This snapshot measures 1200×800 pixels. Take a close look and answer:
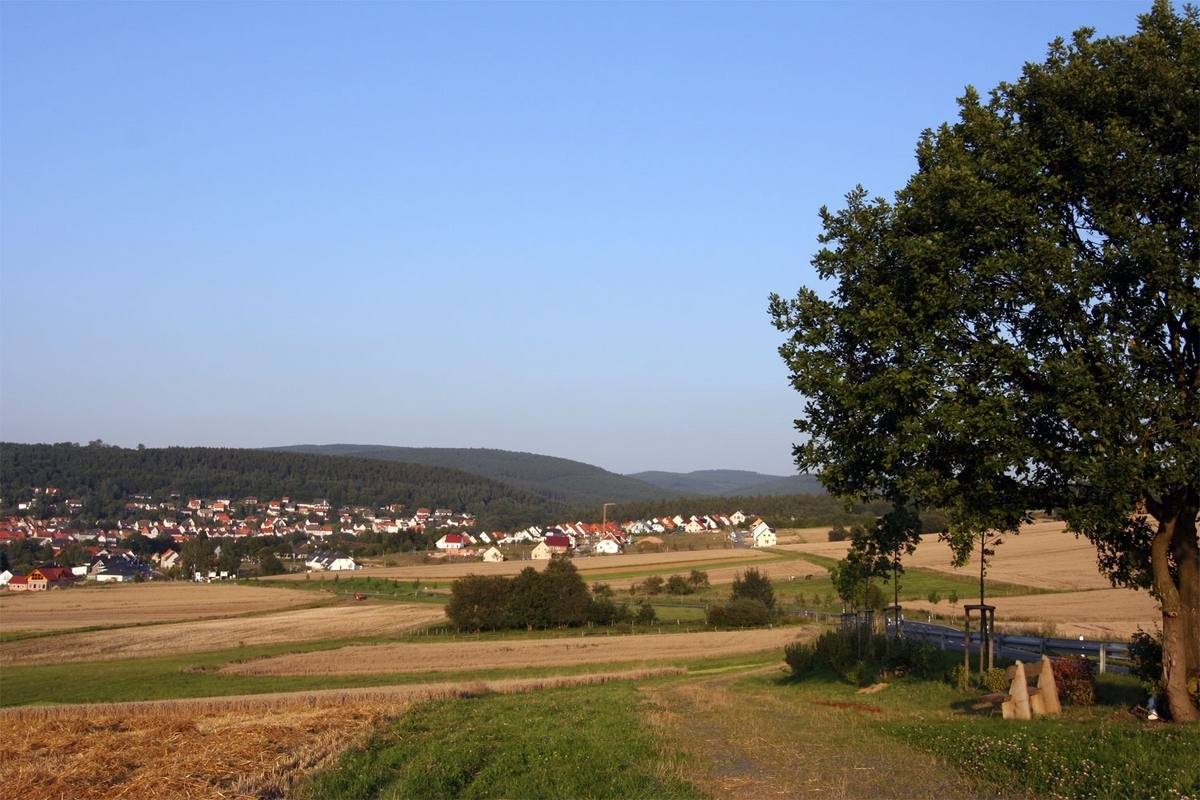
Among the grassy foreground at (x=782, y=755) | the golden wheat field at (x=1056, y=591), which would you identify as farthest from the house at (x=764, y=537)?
the grassy foreground at (x=782, y=755)

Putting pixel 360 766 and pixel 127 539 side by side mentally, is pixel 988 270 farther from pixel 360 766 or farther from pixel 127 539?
pixel 127 539

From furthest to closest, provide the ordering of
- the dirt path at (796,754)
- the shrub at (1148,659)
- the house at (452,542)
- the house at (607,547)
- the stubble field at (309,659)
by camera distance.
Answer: the house at (452,542), the house at (607,547), the shrub at (1148,659), the stubble field at (309,659), the dirt path at (796,754)

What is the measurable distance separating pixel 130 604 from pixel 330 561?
50.3 m

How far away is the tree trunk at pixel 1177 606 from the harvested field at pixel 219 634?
46334mm

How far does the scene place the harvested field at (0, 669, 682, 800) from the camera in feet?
36.4

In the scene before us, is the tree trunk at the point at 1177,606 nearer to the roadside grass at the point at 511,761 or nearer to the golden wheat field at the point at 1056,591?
the roadside grass at the point at 511,761

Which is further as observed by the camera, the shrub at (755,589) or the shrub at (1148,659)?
the shrub at (755,589)

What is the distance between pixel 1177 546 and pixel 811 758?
21.8 ft

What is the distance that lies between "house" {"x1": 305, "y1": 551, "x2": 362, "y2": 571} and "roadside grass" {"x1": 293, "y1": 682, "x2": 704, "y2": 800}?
108 meters

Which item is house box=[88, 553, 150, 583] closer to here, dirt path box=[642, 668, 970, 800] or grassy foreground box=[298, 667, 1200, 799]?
grassy foreground box=[298, 667, 1200, 799]

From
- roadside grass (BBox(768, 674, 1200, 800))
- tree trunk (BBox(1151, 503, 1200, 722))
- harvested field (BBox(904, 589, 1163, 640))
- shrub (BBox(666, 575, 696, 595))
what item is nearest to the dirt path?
roadside grass (BBox(768, 674, 1200, 800))

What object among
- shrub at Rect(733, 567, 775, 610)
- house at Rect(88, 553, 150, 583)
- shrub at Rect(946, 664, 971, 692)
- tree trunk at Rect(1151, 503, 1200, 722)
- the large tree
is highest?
the large tree

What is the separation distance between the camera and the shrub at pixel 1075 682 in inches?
569

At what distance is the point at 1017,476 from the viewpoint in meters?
14.4
